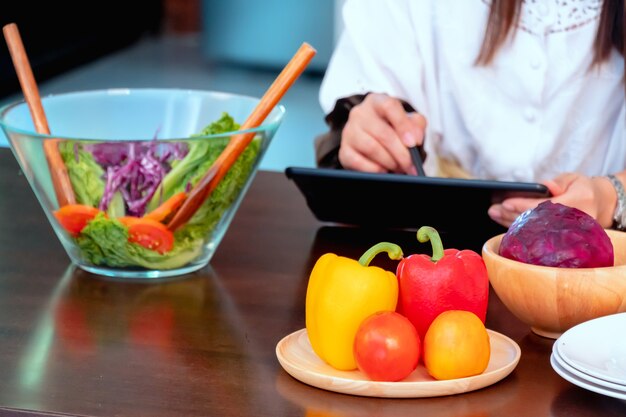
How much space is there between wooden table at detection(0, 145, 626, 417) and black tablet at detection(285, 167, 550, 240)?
0.11 feet

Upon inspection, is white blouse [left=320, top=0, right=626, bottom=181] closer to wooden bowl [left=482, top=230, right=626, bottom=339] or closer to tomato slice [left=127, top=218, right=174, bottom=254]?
tomato slice [left=127, top=218, right=174, bottom=254]

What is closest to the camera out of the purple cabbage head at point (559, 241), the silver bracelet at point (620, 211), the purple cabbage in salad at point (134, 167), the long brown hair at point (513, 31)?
the purple cabbage head at point (559, 241)

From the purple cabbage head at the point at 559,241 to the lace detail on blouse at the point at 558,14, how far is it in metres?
0.80

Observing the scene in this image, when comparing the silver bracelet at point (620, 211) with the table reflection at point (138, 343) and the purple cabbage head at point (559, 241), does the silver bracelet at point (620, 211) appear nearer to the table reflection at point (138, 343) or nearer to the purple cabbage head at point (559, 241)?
the purple cabbage head at point (559, 241)

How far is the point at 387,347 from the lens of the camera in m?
0.82

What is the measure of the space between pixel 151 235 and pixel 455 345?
45cm

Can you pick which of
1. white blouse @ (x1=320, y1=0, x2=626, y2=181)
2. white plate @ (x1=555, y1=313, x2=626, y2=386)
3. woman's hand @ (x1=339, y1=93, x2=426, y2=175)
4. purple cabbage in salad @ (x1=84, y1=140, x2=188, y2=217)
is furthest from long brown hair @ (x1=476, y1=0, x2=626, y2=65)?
white plate @ (x1=555, y1=313, x2=626, y2=386)

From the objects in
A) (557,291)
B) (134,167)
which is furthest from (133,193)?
(557,291)

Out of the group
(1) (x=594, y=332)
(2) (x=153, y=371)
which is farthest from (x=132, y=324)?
(1) (x=594, y=332)

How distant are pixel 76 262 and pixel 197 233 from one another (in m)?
0.15

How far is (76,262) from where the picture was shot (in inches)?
47.4

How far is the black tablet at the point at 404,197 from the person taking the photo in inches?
48.3

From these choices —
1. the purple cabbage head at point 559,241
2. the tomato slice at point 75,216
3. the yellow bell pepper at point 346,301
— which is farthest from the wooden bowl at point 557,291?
the tomato slice at point 75,216

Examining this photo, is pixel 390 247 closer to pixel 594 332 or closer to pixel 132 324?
pixel 594 332
